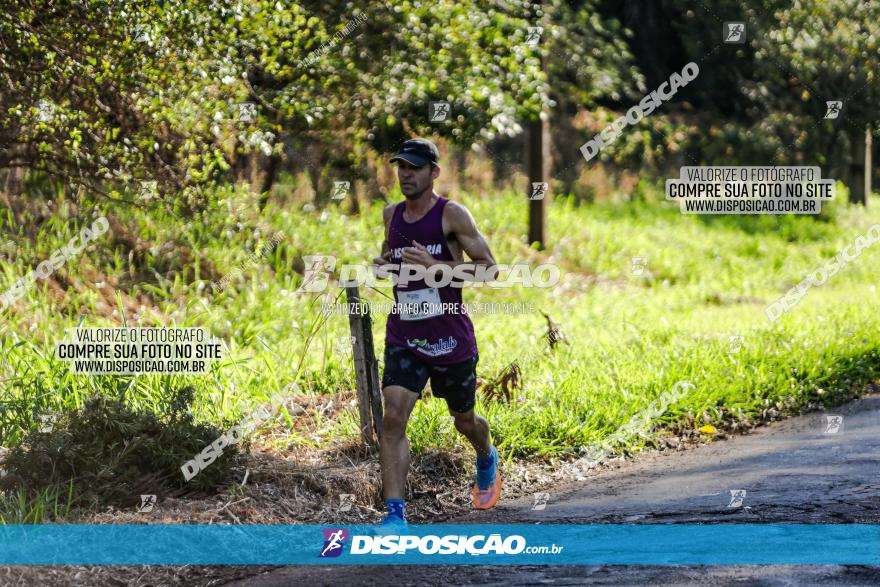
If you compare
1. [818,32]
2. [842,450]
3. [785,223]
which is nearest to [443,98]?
[842,450]

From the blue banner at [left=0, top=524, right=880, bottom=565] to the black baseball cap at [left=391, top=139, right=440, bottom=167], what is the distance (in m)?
1.92

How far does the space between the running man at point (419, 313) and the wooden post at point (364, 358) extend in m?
0.83

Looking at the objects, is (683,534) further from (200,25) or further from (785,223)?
(785,223)

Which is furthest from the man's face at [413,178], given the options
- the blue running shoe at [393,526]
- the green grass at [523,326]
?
the green grass at [523,326]

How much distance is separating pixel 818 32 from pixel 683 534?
50.4 ft

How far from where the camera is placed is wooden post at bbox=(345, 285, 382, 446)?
281 inches

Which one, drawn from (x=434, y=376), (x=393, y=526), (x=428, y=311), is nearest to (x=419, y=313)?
(x=428, y=311)

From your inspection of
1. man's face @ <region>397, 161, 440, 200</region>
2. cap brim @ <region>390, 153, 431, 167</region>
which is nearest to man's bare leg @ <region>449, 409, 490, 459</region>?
man's face @ <region>397, 161, 440, 200</region>

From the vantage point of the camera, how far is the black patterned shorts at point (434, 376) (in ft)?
20.4

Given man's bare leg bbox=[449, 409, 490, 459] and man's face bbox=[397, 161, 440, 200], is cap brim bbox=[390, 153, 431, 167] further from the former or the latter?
man's bare leg bbox=[449, 409, 490, 459]

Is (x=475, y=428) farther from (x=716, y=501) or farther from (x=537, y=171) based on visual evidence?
(x=537, y=171)

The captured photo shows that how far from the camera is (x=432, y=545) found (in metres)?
6.15

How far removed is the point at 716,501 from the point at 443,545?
5.78 feet

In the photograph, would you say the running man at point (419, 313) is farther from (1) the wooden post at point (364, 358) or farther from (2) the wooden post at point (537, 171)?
(2) the wooden post at point (537, 171)
